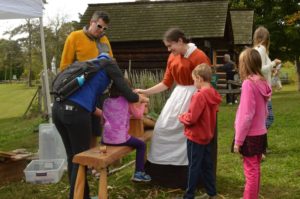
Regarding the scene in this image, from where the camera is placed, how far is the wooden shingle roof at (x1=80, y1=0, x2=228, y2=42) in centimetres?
1681

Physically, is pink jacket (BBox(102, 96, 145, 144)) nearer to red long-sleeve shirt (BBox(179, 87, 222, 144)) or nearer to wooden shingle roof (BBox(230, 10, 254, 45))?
red long-sleeve shirt (BBox(179, 87, 222, 144))

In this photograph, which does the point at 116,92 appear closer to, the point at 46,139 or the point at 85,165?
the point at 85,165

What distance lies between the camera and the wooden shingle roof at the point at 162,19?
16.8 meters

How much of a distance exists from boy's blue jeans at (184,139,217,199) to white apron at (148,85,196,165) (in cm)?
36

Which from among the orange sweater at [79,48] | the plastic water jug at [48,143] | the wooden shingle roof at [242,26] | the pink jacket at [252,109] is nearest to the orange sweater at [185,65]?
the pink jacket at [252,109]

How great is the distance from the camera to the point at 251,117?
12.8 feet

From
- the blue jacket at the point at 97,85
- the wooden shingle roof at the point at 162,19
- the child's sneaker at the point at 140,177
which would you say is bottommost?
the child's sneaker at the point at 140,177

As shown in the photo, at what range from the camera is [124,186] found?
5320 mm

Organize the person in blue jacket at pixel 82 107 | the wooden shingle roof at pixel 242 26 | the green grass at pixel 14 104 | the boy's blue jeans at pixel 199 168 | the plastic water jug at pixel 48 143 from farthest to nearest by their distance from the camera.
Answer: the wooden shingle roof at pixel 242 26 < the green grass at pixel 14 104 < the plastic water jug at pixel 48 143 < the boy's blue jeans at pixel 199 168 < the person in blue jacket at pixel 82 107

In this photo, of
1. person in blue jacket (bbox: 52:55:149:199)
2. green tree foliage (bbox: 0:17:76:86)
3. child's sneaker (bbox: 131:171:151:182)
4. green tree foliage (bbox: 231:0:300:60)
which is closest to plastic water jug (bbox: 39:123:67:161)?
child's sneaker (bbox: 131:171:151:182)

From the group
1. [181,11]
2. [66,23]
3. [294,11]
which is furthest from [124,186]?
[66,23]

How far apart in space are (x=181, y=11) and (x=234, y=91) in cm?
407

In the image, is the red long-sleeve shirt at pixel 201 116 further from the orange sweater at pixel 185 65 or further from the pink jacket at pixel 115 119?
the pink jacket at pixel 115 119

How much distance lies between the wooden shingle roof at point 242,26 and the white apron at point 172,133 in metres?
22.1
